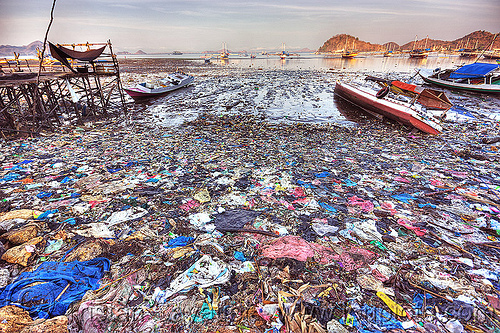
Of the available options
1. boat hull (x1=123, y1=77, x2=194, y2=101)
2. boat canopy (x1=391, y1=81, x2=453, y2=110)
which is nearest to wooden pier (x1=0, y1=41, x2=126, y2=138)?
boat hull (x1=123, y1=77, x2=194, y2=101)

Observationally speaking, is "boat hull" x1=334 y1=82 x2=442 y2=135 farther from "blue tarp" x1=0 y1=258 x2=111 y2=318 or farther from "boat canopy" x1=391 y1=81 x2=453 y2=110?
"blue tarp" x1=0 y1=258 x2=111 y2=318

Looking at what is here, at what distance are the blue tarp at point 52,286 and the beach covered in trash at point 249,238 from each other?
0.06ft

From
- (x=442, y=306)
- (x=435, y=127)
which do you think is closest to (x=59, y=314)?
(x=442, y=306)

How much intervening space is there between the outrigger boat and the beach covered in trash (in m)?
2.07

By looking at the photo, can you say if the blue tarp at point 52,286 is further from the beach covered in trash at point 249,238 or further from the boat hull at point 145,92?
the boat hull at point 145,92

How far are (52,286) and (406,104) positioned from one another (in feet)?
45.2

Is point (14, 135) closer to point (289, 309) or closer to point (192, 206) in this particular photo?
point (192, 206)

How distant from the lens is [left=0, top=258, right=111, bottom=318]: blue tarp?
243 centimetres

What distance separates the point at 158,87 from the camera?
18.5 m

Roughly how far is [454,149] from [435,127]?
2.05 meters

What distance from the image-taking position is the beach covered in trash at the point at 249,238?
246cm

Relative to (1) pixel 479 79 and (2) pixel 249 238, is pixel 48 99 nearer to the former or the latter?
(2) pixel 249 238

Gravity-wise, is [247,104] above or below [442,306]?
above

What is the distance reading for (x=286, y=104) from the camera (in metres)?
15.6
